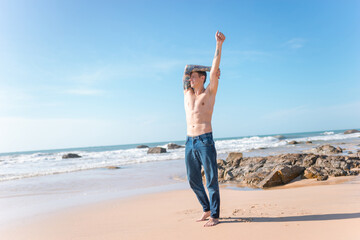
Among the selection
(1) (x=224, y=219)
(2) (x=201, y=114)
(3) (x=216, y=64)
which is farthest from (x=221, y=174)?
(3) (x=216, y=64)

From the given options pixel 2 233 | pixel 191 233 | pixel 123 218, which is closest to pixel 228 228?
pixel 191 233

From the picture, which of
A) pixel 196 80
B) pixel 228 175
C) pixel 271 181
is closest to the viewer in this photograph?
pixel 196 80

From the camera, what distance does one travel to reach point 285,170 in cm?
712

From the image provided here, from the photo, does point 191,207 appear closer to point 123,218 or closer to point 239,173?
point 123,218

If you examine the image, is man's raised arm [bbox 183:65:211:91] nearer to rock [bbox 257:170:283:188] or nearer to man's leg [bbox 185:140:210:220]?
man's leg [bbox 185:140:210:220]

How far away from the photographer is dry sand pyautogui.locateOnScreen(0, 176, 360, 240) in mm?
3113

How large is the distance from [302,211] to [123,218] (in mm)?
2857

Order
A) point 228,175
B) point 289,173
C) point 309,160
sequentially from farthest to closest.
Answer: point 309,160 → point 228,175 → point 289,173

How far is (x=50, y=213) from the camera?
16.9 feet

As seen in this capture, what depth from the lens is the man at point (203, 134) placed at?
11.8 ft

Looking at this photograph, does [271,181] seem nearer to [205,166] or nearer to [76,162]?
[205,166]

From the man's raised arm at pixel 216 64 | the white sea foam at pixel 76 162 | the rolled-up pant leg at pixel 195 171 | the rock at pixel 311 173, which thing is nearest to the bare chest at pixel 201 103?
the man's raised arm at pixel 216 64

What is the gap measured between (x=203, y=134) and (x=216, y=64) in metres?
1.01

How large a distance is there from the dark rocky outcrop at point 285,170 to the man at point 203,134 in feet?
11.9
